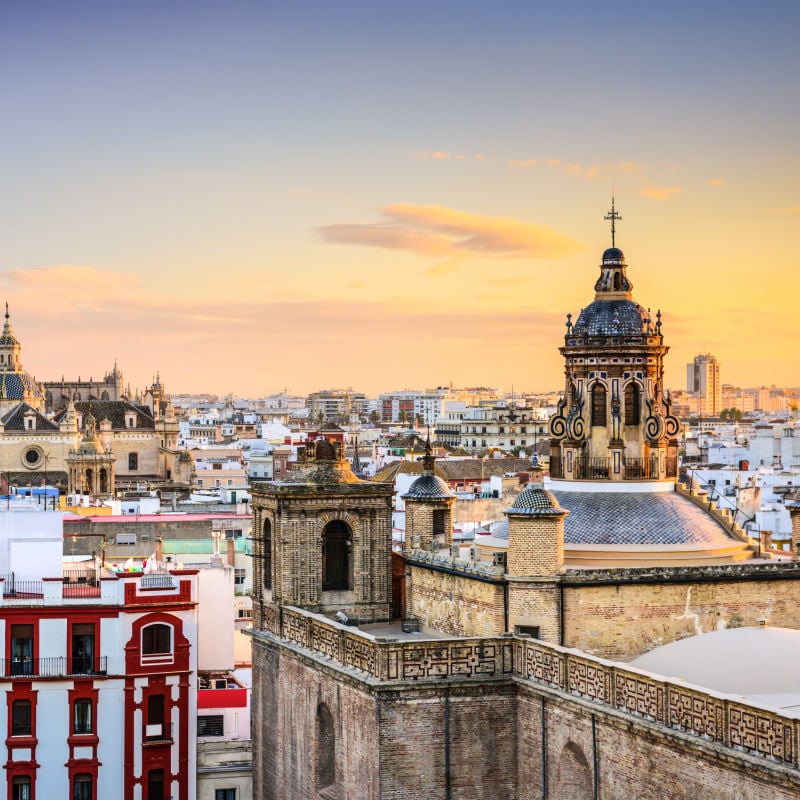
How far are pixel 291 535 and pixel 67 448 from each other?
283 feet

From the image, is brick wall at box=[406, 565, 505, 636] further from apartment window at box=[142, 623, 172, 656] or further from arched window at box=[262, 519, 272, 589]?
apartment window at box=[142, 623, 172, 656]

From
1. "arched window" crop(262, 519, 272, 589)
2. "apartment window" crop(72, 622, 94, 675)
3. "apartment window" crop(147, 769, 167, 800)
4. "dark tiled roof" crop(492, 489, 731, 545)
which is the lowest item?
"apartment window" crop(147, 769, 167, 800)

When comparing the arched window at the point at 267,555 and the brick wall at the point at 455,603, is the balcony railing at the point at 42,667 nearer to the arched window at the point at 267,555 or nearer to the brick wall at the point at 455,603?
the arched window at the point at 267,555

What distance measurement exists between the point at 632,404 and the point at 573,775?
7937mm

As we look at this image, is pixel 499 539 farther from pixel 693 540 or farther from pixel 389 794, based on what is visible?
pixel 389 794

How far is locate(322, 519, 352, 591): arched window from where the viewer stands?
29859 millimetres

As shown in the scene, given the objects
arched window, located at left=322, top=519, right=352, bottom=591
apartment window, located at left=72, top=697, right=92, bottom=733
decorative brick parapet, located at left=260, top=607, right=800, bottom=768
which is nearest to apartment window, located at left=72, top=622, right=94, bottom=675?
apartment window, located at left=72, top=697, right=92, bottom=733

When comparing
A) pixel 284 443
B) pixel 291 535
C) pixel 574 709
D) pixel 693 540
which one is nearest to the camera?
pixel 574 709

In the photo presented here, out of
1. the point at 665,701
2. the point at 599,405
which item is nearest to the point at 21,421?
the point at 599,405

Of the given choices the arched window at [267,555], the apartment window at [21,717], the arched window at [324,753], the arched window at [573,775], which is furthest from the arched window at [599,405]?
the apartment window at [21,717]

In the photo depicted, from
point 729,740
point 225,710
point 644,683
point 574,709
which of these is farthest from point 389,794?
point 225,710

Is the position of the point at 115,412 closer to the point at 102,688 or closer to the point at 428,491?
the point at 102,688

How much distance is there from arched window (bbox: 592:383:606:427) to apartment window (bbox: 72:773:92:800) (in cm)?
1417

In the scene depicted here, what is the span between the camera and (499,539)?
27.7 m
